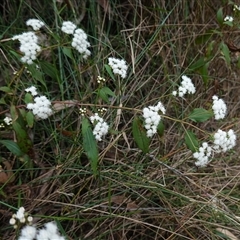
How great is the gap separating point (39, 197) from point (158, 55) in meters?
0.81

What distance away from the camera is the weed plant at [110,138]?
1.45m

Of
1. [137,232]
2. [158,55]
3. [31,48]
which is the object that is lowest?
[137,232]

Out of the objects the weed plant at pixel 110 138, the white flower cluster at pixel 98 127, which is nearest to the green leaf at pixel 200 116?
the weed plant at pixel 110 138

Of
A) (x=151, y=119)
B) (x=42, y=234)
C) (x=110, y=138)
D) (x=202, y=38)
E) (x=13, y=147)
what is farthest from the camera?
(x=202, y=38)

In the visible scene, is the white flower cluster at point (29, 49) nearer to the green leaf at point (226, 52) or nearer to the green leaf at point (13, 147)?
the green leaf at point (13, 147)

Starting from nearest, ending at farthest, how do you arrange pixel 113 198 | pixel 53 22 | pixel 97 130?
pixel 97 130
pixel 113 198
pixel 53 22

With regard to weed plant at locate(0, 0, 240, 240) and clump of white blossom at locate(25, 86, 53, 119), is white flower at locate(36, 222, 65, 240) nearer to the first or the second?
weed plant at locate(0, 0, 240, 240)

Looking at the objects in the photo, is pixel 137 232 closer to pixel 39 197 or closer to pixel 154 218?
pixel 154 218

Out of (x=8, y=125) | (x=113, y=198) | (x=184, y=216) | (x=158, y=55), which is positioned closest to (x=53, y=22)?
(x=158, y=55)

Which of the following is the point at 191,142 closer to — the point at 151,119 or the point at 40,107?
the point at 151,119

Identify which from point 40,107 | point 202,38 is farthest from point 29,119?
point 202,38

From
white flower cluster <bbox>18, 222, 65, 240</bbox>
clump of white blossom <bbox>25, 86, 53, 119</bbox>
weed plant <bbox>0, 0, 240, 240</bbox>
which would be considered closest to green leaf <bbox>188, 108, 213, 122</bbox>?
weed plant <bbox>0, 0, 240, 240</bbox>

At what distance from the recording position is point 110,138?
1.79m

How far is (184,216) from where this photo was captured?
1.58 meters
